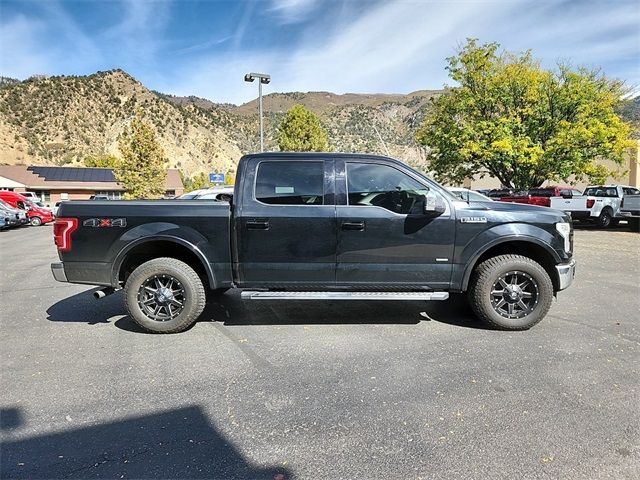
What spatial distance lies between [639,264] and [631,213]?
31.0 feet

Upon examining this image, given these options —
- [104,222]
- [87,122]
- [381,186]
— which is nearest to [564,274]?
[381,186]

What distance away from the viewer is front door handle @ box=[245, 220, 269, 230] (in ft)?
15.5

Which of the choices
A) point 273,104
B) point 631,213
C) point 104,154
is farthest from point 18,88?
point 631,213

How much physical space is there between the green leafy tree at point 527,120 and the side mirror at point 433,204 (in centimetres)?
1545

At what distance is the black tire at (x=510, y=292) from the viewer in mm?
4809

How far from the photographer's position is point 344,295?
4.69 meters

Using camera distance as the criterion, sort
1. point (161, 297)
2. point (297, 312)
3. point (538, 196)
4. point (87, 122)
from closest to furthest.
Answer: point (161, 297) < point (297, 312) < point (538, 196) < point (87, 122)

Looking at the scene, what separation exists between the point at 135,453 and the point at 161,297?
2.31 metres

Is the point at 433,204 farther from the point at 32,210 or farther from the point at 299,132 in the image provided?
the point at 299,132

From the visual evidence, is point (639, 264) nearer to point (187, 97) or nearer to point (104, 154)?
point (104, 154)

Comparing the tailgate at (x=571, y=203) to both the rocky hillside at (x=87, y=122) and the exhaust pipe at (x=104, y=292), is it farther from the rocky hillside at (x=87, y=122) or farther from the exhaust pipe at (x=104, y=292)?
the rocky hillside at (x=87, y=122)

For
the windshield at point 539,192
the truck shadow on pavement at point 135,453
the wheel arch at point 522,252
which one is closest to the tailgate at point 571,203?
the windshield at point 539,192

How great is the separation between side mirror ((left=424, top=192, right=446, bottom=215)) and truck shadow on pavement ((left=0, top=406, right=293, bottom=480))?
297 cm

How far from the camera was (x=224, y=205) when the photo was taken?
15.8 feet
